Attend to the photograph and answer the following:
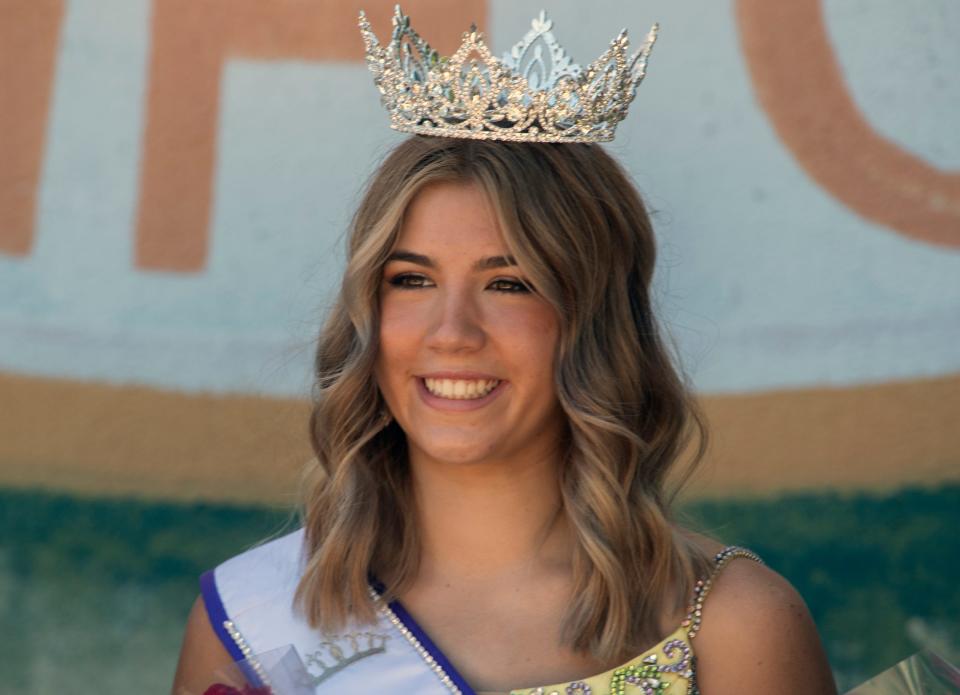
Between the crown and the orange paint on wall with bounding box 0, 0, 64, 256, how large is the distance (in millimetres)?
1207

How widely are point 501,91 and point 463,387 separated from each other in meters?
0.46

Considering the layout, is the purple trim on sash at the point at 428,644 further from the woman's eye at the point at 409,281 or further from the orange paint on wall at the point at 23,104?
the orange paint on wall at the point at 23,104

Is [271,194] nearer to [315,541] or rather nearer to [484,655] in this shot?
[315,541]

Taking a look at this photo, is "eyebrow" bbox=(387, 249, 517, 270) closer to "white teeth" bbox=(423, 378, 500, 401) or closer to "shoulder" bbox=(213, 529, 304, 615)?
"white teeth" bbox=(423, 378, 500, 401)

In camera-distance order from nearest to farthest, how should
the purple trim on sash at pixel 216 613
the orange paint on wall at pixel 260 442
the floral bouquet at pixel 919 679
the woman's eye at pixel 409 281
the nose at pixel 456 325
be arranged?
the floral bouquet at pixel 919 679, the nose at pixel 456 325, the woman's eye at pixel 409 281, the purple trim on sash at pixel 216 613, the orange paint on wall at pixel 260 442

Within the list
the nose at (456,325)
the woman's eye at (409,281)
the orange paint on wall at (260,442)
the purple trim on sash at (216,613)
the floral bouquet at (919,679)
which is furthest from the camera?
the orange paint on wall at (260,442)

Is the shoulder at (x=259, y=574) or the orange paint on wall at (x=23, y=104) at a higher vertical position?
the orange paint on wall at (x=23, y=104)

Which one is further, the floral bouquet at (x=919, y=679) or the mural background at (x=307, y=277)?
the mural background at (x=307, y=277)

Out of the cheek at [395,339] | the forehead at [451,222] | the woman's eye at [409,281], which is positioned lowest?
the cheek at [395,339]

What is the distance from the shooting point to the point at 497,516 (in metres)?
2.73

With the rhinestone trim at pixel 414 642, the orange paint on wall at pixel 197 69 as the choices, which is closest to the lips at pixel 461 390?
the rhinestone trim at pixel 414 642

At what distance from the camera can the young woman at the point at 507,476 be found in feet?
8.50

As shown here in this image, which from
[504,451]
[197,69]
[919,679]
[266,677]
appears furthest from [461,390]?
[197,69]

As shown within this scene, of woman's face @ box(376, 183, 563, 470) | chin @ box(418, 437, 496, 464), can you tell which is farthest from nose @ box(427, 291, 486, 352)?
chin @ box(418, 437, 496, 464)
